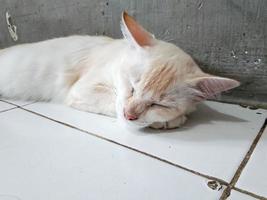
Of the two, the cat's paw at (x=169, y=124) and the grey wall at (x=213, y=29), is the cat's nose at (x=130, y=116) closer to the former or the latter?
the cat's paw at (x=169, y=124)

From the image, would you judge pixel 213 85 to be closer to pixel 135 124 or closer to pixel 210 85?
pixel 210 85

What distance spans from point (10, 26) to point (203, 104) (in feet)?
4.49

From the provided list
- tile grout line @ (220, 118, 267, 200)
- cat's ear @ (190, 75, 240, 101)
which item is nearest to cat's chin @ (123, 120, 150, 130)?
cat's ear @ (190, 75, 240, 101)

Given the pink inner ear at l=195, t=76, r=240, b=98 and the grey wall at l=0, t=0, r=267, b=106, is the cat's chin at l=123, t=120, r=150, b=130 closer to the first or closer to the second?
the pink inner ear at l=195, t=76, r=240, b=98

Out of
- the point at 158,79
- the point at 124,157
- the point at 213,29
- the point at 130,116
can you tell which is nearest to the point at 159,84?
the point at 158,79

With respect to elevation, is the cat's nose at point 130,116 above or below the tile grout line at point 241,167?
above

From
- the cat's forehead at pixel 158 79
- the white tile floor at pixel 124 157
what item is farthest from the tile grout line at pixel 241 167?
the cat's forehead at pixel 158 79

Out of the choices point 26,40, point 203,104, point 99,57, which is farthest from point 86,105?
point 26,40

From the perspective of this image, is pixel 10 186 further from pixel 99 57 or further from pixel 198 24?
pixel 198 24

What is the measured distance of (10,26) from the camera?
1.86m

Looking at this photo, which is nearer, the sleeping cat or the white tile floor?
the white tile floor

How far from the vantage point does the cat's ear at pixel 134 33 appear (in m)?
0.95

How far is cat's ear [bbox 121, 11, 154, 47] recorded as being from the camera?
3.10 ft

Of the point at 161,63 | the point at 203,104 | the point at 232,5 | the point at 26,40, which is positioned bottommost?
the point at 203,104
